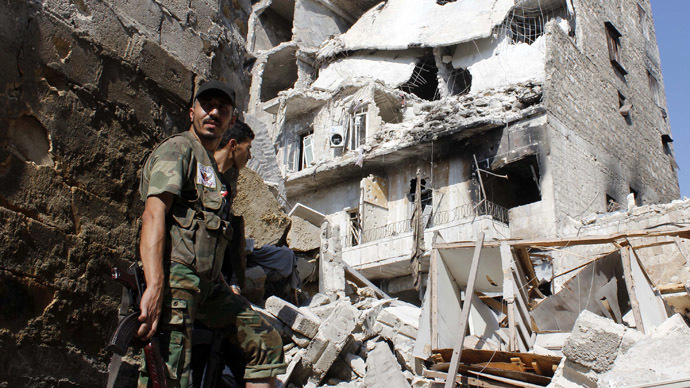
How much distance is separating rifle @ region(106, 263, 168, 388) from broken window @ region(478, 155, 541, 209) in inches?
640

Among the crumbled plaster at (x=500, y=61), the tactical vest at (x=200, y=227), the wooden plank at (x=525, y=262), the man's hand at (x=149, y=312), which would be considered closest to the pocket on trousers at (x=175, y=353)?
the man's hand at (x=149, y=312)

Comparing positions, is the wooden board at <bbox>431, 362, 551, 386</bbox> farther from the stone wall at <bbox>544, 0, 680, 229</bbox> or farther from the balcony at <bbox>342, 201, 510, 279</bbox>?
the stone wall at <bbox>544, 0, 680, 229</bbox>

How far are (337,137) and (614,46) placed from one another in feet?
36.1

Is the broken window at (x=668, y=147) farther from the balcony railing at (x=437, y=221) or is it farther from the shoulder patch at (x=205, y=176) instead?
the shoulder patch at (x=205, y=176)

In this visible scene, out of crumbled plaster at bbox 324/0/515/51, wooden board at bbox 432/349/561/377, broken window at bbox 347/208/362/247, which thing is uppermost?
crumbled plaster at bbox 324/0/515/51

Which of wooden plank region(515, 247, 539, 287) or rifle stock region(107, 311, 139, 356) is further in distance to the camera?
wooden plank region(515, 247, 539, 287)

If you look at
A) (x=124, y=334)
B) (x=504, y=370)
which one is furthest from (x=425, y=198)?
(x=124, y=334)

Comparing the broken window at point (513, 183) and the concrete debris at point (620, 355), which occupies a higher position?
the broken window at point (513, 183)

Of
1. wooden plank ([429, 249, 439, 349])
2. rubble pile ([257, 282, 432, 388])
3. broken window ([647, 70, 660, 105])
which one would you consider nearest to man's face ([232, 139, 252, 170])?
rubble pile ([257, 282, 432, 388])

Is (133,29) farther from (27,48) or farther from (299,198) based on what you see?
(299,198)

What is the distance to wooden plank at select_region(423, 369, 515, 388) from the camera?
6.05m

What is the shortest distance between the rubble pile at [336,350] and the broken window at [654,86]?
22.2 meters

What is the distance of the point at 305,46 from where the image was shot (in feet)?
89.0

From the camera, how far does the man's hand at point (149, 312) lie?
2.41m
